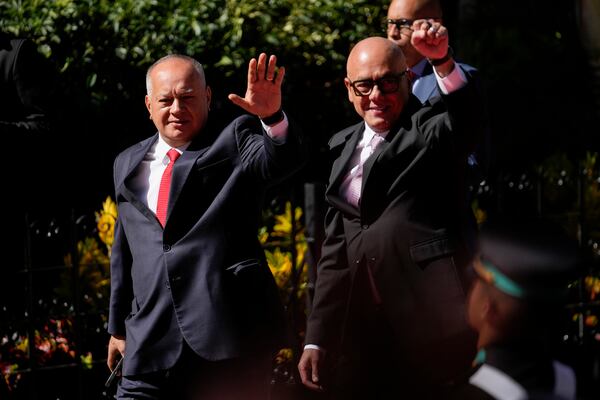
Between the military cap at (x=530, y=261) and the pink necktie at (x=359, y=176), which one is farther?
the pink necktie at (x=359, y=176)

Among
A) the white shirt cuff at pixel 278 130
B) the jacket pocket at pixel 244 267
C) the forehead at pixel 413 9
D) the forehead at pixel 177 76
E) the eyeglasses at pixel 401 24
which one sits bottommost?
the jacket pocket at pixel 244 267

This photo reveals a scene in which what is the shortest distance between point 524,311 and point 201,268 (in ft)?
5.95

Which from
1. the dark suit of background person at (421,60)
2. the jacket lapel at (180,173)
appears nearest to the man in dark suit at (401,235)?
the dark suit of background person at (421,60)

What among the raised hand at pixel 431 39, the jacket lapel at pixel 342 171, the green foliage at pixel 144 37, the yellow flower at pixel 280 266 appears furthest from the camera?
the green foliage at pixel 144 37

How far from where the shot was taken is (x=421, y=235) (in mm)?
4863

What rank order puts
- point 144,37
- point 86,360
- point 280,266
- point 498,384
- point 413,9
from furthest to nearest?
point 144,37 < point 280,266 < point 86,360 < point 413,9 < point 498,384

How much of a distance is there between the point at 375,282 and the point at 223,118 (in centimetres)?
290

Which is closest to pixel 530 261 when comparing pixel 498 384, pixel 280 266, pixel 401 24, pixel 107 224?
pixel 498 384

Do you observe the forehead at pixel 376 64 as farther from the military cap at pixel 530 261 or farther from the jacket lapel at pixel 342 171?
the military cap at pixel 530 261

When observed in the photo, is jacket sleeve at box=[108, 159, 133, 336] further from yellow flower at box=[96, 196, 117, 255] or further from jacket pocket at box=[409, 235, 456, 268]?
yellow flower at box=[96, 196, 117, 255]

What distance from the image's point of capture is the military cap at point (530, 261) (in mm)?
3271

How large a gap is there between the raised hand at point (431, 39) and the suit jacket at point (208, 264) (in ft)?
2.33

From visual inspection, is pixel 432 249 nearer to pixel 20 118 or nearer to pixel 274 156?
pixel 274 156

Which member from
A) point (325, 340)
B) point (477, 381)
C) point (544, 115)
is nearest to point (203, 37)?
point (325, 340)
